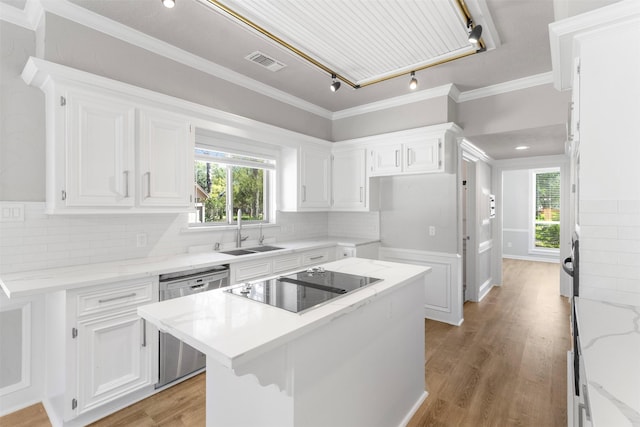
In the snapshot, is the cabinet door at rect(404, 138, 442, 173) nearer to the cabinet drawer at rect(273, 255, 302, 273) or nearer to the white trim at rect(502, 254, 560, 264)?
the cabinet drawer at rect(273, 255, 302, 273)

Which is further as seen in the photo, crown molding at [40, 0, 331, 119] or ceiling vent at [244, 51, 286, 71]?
ceiling vent at [244, 51, 286, 71]

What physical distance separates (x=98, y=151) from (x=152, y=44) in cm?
106

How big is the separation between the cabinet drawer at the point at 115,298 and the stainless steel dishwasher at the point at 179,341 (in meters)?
0.12

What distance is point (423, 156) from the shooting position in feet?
12.0

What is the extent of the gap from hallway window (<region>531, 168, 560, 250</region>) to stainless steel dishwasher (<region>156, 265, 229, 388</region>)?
861cm

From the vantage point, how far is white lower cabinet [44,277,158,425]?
194 cm

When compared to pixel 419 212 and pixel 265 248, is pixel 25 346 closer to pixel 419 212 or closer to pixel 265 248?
pixel 265 248

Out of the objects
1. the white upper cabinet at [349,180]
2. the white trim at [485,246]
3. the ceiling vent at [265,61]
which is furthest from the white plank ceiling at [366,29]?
the white trim at [485,246]

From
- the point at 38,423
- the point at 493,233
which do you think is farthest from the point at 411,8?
the point at 493,233

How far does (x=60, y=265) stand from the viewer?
229 centimetres

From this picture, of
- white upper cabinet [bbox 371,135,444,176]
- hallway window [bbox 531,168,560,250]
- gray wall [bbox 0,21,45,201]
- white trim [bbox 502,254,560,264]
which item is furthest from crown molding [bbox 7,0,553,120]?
white trim [bbox 502,254,560,264]

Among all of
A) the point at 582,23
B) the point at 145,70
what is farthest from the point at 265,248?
the point at 582,23

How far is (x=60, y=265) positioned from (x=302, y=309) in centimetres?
205

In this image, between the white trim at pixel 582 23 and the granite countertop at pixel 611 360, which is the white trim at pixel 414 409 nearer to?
the granite countertop at pixel 611 360
